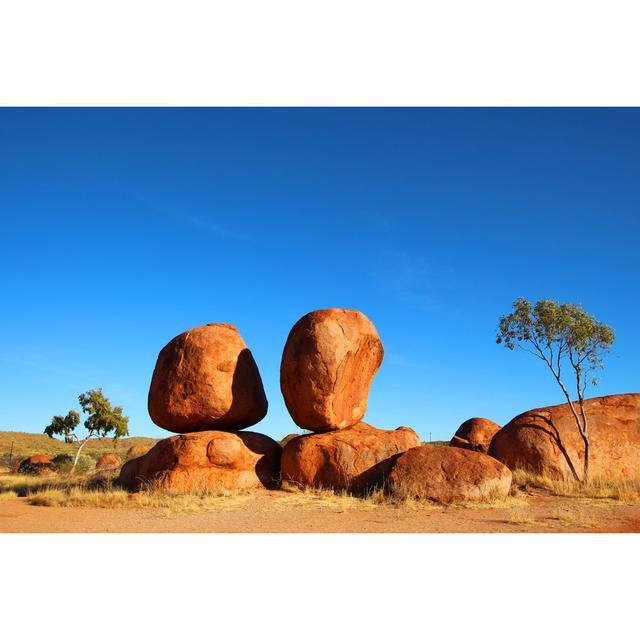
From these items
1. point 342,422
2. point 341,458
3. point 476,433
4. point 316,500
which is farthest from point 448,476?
point 476,433

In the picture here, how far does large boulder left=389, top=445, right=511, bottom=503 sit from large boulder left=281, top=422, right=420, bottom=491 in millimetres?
972

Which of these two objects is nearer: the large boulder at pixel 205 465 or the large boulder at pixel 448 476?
the large boulder at pixel 448 476

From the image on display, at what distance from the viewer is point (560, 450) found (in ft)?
53.1

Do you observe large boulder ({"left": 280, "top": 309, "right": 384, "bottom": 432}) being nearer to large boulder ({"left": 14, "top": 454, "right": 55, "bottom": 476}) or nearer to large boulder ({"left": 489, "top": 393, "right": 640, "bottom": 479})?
large boulder ({"left": 489, "top": 393, "right": 640, "bottom": 479})

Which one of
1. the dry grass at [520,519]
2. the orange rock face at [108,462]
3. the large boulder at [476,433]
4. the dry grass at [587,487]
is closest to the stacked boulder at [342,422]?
the dry grass at [587,487]

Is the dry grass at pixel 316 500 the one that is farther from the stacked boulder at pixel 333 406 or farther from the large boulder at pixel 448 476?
the large boulder at pixel 448 476

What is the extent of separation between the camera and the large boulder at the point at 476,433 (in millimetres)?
23109

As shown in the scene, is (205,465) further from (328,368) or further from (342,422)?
(328,368)

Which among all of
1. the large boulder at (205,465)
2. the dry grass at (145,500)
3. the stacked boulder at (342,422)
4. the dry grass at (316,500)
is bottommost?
the dry grass at (145,500)

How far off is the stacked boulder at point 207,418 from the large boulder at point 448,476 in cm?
432

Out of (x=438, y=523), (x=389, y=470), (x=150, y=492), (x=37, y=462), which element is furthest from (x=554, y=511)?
(x=37, y=462)

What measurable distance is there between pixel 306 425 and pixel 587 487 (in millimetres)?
7782

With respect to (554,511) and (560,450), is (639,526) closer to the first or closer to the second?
(554,511)

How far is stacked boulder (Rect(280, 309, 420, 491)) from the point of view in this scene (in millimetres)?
14664
